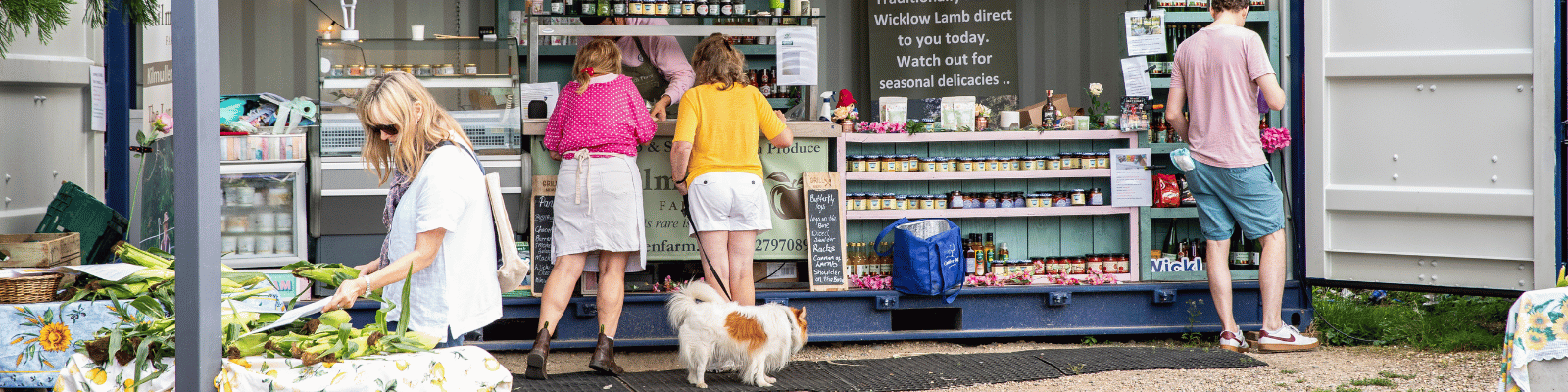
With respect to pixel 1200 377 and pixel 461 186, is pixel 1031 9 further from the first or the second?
pixel 461 186

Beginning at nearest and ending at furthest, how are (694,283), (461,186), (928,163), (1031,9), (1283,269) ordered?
(461,186)
(694,283)
(1283,269)
(928,163)
(1031,9)

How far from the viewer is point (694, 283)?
16.5ft

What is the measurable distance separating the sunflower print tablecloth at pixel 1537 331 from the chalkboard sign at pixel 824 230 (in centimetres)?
333

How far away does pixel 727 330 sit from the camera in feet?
16.3

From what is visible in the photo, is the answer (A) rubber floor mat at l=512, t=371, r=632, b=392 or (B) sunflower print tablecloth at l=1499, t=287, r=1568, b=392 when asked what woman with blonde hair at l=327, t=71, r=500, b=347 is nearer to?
(A) rubber floor mat at l=512, t=371, r=632, b=392

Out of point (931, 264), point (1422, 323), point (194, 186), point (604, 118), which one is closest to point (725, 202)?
point (604, 118)

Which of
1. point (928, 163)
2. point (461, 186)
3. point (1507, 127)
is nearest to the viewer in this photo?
point (461, 186)

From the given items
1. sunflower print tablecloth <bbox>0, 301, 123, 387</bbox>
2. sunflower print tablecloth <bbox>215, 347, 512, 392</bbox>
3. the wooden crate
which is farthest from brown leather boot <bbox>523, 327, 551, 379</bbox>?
sunflower print tablecloth <bbox>215, 347, 512, 392</bbox>

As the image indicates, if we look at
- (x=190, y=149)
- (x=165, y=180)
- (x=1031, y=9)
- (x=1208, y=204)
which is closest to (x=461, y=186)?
(x=190, y=149)

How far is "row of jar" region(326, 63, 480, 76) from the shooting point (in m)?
5.53

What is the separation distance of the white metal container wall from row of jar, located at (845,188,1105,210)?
3.92 metres

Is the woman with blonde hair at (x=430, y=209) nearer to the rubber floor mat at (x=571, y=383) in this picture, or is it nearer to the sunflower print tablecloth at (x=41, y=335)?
the sunflower print tablecloth at (x=41, y=335)

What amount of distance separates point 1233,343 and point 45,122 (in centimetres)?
588

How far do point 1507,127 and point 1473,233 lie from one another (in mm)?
522
